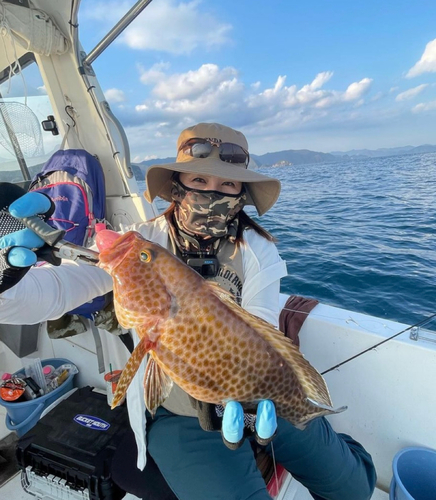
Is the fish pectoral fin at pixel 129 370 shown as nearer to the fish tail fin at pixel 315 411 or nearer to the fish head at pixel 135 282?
the fish head at pixel 135 282

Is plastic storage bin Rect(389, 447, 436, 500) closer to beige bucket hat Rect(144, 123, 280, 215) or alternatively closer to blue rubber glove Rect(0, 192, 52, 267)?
beige bucket hat Rect(144, 123, 280, 215)

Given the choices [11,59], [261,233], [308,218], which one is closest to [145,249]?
[261,233]

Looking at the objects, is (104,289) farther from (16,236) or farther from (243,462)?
(243,462)

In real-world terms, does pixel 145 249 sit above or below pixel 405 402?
above

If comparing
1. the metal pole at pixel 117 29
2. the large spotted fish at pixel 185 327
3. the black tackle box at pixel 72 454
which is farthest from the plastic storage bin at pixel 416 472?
the metal pole at pixel 117 29

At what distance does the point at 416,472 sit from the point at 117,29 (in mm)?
5373

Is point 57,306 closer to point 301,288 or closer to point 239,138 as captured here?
point 239,138

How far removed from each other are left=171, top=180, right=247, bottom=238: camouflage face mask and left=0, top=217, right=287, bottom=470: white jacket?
27 centimetres

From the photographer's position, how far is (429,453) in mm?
2799

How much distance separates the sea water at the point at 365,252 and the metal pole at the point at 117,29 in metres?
3.48

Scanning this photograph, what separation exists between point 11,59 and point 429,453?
7317 millimetres

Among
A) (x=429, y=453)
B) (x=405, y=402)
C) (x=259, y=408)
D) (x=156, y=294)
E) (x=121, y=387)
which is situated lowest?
(x=429, y=453)

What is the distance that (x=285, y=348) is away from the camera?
1.82 metres

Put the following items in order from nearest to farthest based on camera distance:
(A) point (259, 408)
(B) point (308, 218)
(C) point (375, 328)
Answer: (A) point (259, 408)
(C) point (375, 328)
(B) point (308, 218)
